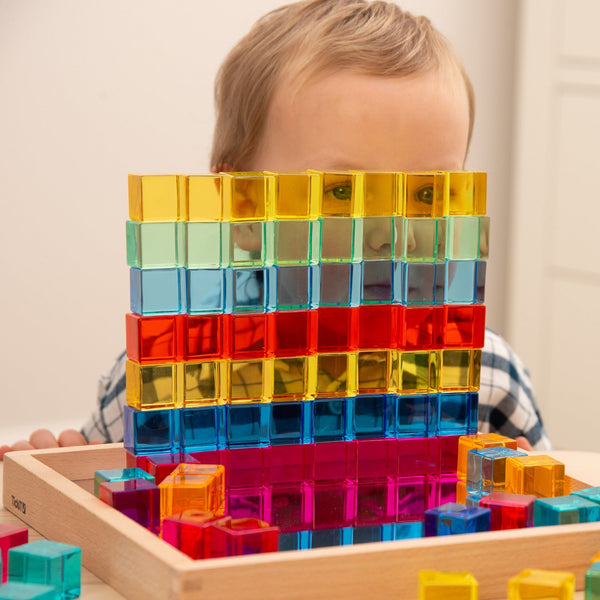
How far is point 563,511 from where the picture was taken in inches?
24.5

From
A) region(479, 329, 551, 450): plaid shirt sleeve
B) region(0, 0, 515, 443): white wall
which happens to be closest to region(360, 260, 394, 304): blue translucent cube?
region(479, 329, 551, 450): plaid shirt sleeve

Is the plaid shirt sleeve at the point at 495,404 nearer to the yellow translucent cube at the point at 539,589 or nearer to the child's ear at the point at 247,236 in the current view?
the child's ear at the point at 247,236

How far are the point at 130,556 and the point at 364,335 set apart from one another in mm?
251

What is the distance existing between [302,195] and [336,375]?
0.13 metres

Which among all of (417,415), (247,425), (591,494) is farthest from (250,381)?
(591,494)

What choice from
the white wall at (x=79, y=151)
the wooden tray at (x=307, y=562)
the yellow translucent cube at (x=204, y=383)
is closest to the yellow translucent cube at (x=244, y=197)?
the yellow translucent cube at (x=204, y=383)

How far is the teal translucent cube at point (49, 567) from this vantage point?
559 millimetres

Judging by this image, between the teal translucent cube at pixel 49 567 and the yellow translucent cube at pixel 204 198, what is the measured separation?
0.23 meters

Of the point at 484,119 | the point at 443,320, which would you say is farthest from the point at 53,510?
the point at 484,119

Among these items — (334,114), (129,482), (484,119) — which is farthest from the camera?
(484,119)

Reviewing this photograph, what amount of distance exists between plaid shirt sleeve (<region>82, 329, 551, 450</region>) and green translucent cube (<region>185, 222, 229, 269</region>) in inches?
24.9

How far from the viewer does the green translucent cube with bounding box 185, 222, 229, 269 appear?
0.67 metres

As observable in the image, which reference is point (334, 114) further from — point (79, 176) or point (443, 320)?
point (79, 176)

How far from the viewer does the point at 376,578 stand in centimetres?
55
